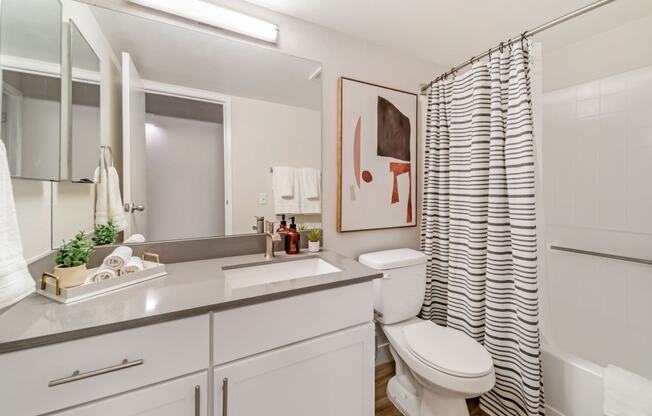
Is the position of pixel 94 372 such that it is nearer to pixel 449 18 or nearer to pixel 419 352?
pixel 419 352

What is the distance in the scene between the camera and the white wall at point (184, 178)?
128 centimetres

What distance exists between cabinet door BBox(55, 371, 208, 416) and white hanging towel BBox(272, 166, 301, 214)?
0.90m

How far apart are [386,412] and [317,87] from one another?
76.2 inches

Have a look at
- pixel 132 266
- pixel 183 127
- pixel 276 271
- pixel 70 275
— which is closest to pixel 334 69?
pixel 183 127

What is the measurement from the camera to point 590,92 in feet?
5.82

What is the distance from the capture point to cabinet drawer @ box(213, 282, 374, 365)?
88 centimetres

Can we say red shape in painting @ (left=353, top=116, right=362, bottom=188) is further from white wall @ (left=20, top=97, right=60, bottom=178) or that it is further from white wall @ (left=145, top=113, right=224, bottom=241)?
white wall @ (left=20, top=97, right=60, bottom=178)

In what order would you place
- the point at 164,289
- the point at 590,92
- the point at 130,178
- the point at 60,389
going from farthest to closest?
the point at 590,92 < the point at 130,178 < the point at 164,289 < the point at 60,389

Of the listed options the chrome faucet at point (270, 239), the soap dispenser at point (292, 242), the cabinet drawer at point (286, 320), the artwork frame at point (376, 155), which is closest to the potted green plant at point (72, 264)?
the cabinet drawer at point (286, 320)

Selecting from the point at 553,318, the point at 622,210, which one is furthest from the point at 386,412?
the point at 622,210

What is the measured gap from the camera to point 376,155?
1.81 metres

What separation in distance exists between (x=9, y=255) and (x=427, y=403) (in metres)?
1.71

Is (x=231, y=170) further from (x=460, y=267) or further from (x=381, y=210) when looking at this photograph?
(x=460, y=267)

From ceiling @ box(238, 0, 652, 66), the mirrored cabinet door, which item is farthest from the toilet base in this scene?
ceiling @ box(238, 0, 652, 66)
